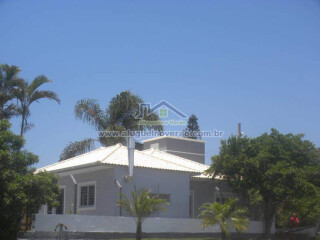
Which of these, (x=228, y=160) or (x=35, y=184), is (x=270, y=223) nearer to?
(x=228, y=160)

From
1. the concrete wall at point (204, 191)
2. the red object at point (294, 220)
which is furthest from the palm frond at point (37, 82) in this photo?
the red object at point (294, 220)

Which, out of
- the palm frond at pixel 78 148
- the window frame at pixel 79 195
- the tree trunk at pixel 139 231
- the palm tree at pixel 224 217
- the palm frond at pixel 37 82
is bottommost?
the tree trunk at pixel 139 231

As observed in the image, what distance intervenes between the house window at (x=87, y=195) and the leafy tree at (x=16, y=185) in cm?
417

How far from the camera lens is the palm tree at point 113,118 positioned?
3109 centimetres

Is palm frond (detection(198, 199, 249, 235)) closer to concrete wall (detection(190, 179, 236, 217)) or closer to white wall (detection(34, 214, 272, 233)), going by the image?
white wall (detection(34, 214, 272, 233))

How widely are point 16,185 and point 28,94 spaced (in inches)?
429

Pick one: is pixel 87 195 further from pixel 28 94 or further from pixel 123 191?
pixel 28 94

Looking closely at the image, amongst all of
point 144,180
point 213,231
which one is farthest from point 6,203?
point 213,231

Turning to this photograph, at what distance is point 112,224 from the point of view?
18.6m

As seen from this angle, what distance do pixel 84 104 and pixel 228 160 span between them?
13392 mm

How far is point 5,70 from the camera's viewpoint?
84.8 ft

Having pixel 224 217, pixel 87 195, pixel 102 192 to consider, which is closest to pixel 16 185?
pixel 102 192

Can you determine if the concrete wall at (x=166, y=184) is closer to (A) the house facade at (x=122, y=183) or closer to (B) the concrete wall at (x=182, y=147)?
(A) the house facade at (x=122, y=183)

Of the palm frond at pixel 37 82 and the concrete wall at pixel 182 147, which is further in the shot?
the concrete wall at pixel 182 147
